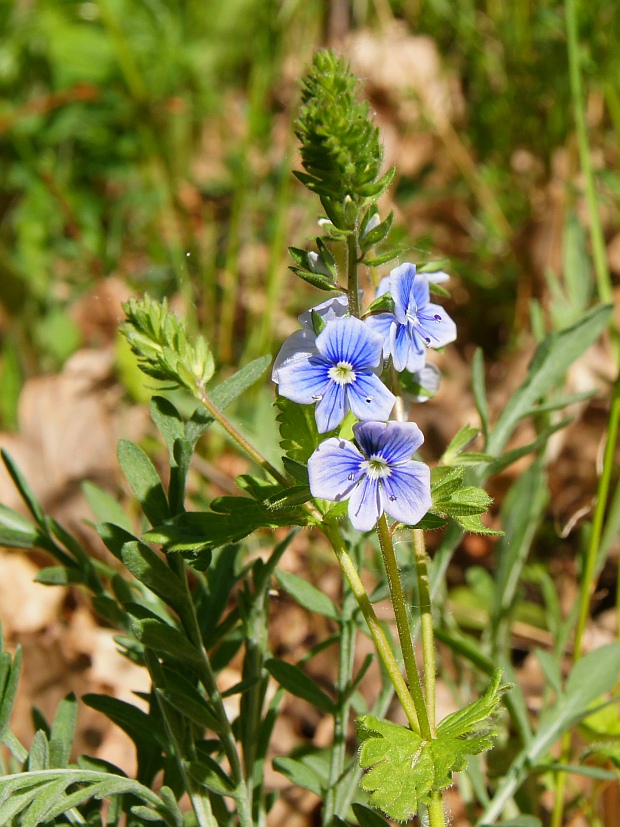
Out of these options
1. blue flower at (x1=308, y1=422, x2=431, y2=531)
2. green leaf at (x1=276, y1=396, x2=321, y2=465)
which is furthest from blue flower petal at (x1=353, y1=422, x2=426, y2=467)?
green leaf at (x1=276, y1=396, x2=321, y2=465)

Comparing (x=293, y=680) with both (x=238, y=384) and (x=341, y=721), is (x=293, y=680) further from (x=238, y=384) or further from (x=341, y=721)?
(x=238, y=384)

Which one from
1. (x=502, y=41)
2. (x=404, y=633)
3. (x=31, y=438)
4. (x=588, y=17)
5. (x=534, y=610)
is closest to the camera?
(x=404, y=633)

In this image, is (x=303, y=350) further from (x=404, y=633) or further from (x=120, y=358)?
(x=120, y=358)

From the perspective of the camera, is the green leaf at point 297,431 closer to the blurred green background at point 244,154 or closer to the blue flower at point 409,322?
the blue flower at point 409,322

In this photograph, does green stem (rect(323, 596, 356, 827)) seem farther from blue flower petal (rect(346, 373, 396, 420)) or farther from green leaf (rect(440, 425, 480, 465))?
blue flower petal (rect(346, 373, 396, 420))

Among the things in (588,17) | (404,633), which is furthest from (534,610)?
(588,17)

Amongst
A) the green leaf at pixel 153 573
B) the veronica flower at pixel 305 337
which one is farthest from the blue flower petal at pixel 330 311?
the green leaf at pixel 153 573
